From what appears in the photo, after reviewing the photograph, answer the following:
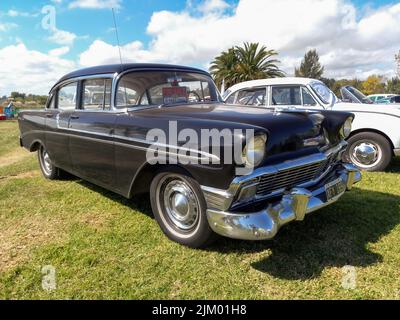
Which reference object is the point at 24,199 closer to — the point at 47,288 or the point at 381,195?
the point at 47,288

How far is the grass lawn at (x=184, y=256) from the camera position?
2469 mm

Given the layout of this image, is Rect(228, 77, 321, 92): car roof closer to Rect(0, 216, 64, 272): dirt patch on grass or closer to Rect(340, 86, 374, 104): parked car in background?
Rect(340, 86, 374, 104): parked car in background

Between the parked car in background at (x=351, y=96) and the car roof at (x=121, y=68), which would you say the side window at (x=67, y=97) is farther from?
the parked car in background at (x=351, y=96)

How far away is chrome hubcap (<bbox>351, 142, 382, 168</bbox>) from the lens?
5.71m

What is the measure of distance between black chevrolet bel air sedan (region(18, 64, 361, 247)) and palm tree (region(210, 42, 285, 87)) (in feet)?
79.2

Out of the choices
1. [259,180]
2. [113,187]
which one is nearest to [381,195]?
[259,180]

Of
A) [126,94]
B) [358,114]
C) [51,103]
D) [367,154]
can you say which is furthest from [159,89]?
[367,154]

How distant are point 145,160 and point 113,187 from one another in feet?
2.43

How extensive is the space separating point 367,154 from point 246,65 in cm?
2421

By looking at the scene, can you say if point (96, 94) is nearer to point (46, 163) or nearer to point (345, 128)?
point (46, 163)

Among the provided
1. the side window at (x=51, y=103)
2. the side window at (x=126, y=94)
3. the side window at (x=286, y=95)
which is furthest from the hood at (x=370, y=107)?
the side window at (x=51, y=103)

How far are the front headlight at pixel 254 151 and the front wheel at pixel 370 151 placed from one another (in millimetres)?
3924
